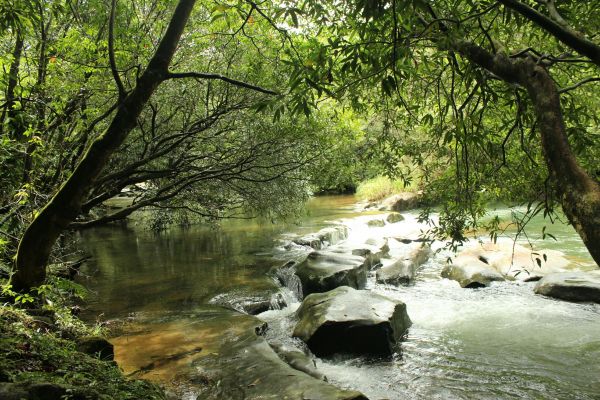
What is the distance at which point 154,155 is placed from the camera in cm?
809

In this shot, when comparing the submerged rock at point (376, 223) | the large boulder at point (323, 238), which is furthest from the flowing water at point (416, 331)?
the submerged rock at point (376, 223)

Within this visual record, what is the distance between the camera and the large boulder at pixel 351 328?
7.49 metres

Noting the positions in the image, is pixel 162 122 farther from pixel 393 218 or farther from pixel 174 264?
pixel 393 218

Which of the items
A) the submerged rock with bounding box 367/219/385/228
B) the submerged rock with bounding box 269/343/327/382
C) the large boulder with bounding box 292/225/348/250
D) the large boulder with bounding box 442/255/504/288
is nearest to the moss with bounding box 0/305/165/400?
the submerged rock with bounding box 269/343/327/382

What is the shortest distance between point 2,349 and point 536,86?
192 inches

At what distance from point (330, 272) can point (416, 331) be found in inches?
120

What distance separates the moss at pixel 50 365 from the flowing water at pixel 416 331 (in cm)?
147

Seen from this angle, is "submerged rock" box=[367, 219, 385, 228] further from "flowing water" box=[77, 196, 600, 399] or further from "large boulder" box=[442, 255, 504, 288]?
"large boulder" box=[442, 255, 504, 288]

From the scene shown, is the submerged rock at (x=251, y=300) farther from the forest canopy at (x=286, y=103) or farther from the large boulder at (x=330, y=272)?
the forest canopy at (x=286, y=103)

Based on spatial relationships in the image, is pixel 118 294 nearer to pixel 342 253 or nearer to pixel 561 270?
pixel 342 253

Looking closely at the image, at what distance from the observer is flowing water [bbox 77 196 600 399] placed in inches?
253

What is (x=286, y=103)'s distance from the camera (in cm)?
330

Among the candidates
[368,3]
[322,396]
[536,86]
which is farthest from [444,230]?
[368,3]

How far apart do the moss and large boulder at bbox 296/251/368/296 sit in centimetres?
672
